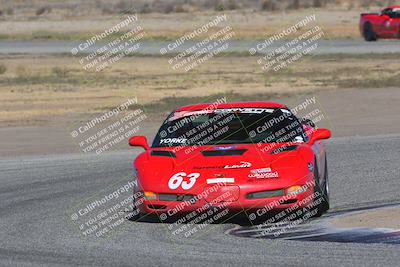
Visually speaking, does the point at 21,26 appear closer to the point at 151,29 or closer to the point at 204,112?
the point at 151,29

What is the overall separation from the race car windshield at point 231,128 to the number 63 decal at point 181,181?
923mm

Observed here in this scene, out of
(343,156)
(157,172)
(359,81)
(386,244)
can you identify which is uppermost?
(157,172)

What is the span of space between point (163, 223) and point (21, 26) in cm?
6891

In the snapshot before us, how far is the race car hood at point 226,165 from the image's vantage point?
12570 mm

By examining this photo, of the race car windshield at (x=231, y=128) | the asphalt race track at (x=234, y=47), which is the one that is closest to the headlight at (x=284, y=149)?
the race car windshield at (x=231, y=128)

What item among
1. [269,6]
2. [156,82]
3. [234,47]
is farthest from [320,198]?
[269,6]

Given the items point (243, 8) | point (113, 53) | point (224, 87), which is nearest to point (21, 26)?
point (243, 8)

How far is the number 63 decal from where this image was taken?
1255 centimetres

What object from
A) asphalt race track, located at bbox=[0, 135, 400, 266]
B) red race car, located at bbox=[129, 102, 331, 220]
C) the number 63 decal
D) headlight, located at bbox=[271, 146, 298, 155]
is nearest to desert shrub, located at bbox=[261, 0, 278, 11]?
asphalt race track, located at bbox=[0, 135, 400, 266]

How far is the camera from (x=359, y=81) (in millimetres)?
35875

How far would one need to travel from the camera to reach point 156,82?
38.3 metres

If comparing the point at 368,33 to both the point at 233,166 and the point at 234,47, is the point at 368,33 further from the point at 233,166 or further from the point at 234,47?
the point at 233,166

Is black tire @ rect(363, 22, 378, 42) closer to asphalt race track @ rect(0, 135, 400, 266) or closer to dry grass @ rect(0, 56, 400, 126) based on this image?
dry grass @ rect(0, 56, 400, 126)

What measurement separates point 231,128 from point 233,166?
1.31m
